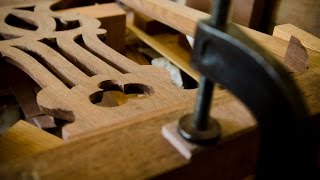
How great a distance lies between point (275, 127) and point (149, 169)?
0.19m

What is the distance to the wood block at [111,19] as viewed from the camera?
56.4 inches

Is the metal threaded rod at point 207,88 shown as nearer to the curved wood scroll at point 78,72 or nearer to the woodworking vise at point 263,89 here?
the woodworking vise at point 263,89

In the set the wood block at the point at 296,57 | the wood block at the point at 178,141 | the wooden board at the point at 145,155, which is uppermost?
the wood block at the point at 296,57

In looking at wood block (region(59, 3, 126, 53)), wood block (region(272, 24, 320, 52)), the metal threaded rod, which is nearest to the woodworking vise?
the metal threaded rod

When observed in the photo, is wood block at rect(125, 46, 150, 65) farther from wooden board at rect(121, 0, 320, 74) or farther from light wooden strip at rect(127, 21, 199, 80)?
wooden board at rect(121, 0, 320, 74)

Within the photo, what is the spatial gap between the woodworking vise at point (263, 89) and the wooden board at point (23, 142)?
0.47 meters

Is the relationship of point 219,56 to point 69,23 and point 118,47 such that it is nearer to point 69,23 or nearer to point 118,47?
point 69,23

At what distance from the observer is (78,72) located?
3.19ft

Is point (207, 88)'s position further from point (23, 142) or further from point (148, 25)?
point (148, 25)

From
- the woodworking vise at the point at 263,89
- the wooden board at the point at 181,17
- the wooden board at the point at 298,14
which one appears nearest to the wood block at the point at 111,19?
the wooden board at the point at 181,17

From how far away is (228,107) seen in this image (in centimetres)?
66

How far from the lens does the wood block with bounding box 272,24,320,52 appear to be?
3.24ft

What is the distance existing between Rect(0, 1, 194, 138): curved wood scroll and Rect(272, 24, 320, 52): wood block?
349mm

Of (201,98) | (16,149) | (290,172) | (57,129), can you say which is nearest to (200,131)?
(201,98)
